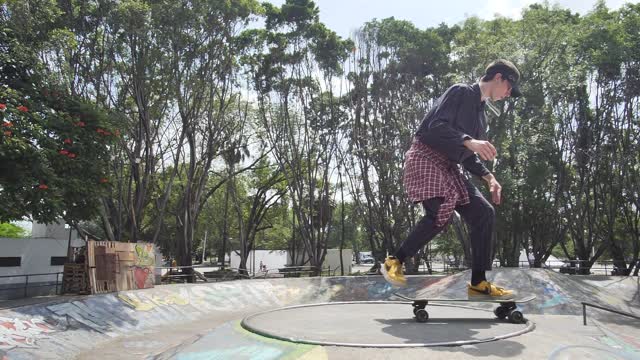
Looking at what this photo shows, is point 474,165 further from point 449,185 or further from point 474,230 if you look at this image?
point 474,230

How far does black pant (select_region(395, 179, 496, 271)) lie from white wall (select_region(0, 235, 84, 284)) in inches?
769

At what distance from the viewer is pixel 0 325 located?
897cm

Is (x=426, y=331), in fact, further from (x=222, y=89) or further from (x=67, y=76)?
(x=222, y=89)

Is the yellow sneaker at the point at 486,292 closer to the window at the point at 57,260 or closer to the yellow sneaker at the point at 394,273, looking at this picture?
the yellow sneaker at the point at 394,273

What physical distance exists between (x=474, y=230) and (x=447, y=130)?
3.68 ft

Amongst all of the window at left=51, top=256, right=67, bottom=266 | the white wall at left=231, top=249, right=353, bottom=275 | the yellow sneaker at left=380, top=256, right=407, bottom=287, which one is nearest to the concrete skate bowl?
the yellow sneaker at left=380, top=256, right=407, bottom=287

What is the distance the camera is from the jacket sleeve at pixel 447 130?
15.7 feet

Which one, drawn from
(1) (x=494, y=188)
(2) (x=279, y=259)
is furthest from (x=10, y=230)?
(1) (x=494, y=188)

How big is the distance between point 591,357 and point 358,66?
79.2 ft

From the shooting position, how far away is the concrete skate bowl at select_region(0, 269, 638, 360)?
14.4 feet

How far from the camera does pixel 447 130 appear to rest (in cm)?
486

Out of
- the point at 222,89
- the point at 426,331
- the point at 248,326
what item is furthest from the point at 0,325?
the point at 222,89

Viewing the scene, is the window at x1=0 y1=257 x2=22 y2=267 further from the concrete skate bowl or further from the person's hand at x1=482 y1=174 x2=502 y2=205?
the person's hand at x1=482 y1=174 x2=502 y2=205

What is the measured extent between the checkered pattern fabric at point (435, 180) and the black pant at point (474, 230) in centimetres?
7
